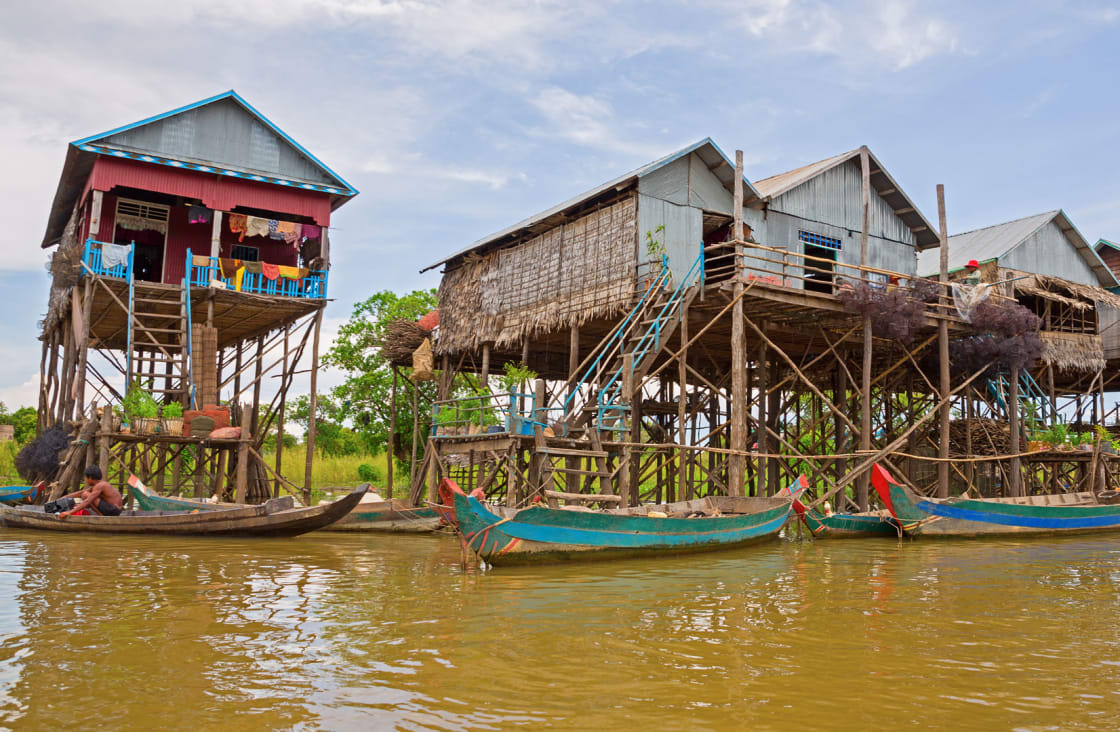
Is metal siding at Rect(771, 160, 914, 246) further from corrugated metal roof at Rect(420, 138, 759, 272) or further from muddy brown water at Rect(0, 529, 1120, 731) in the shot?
muddy brown water at Rect(0, 529, 1120, 731)

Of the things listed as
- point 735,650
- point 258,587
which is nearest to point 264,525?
point 258,587

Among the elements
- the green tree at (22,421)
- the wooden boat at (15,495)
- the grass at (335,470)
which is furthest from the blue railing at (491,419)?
Answer: the green tree at (22,421)

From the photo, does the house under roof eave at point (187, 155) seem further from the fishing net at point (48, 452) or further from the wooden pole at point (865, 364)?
the wooden pole at point (865, 364)

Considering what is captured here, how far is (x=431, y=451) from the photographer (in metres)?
16.7

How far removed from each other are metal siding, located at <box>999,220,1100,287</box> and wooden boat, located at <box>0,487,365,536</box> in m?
17.1

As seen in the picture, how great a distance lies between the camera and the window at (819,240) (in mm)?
18500

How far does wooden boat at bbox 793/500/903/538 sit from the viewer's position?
1487cm

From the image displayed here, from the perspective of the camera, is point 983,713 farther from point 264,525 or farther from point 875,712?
point 264,525

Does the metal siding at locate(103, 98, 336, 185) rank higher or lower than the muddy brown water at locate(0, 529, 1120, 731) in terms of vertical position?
higher

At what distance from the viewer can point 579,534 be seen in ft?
36.4

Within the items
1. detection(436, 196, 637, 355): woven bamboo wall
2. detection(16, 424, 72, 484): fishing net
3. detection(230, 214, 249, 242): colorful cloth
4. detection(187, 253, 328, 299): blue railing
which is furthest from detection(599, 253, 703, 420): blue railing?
detection(16, 424, 72, 484): fishing net

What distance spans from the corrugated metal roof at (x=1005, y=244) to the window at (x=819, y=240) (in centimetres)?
490

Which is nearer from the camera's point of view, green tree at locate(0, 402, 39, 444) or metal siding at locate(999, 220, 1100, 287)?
metal siding at locate(999, 220, 1100, 287)

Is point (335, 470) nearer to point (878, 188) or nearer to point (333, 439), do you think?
point (333, 439)
